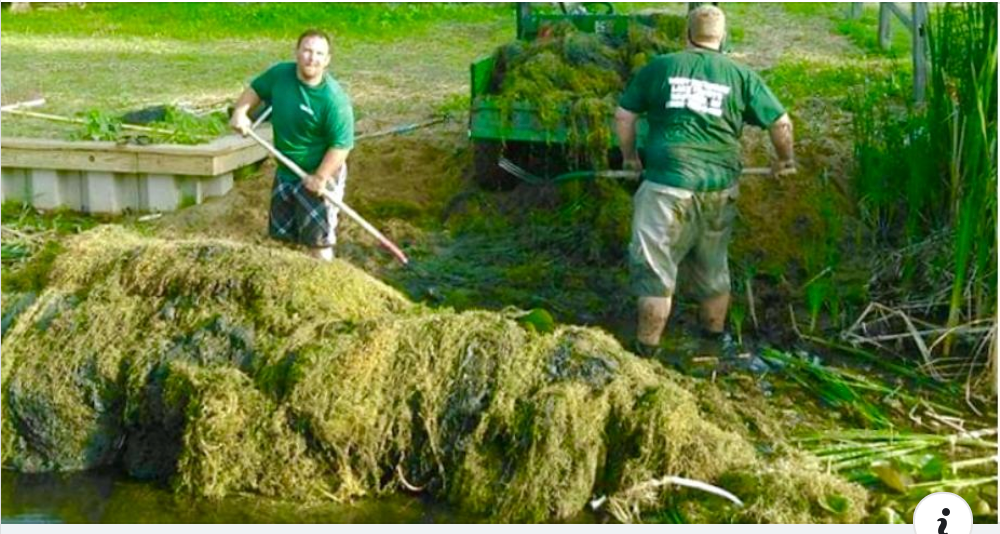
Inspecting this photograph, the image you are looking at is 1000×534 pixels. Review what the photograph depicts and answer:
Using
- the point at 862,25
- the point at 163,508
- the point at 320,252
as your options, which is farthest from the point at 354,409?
the point at 862,25

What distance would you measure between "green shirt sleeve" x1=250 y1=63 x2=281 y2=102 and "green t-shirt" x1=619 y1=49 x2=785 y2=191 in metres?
1.70

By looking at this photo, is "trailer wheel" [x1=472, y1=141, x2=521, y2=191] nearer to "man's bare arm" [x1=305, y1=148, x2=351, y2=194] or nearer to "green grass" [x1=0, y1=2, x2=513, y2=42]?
"man's bare arm" [x1=305, y1=148, x2=351, y2=194]

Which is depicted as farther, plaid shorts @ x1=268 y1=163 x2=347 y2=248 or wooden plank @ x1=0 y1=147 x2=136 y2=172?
wooden plank @ x1=0 y1=147 x2=136 y2=172

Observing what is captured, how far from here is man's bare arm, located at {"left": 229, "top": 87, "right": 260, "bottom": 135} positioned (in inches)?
279

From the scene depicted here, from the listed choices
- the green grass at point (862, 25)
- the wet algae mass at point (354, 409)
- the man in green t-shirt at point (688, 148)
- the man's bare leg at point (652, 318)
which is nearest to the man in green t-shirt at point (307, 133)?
the wet algae mass at point (354, 409)

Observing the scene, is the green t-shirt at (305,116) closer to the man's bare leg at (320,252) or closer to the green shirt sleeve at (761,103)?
the man's bare leg at (320,252)

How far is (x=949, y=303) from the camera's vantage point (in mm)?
6836

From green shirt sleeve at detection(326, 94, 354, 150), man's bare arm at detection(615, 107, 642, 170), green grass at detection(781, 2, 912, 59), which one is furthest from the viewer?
green grass at detection(781, 2, 912, 59)

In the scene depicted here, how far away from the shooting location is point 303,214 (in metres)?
7.38

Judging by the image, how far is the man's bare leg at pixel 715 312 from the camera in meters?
7.18

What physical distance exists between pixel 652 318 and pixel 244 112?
213cm

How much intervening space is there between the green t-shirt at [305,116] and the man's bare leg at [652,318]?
1.55 meters

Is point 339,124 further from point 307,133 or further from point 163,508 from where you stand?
point 163,508

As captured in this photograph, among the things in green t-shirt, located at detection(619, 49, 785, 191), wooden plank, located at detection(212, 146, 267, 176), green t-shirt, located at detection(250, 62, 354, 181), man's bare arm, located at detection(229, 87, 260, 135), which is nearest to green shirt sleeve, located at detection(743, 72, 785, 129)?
green t-shirt, located at detection(619, 49, 785, 191)
